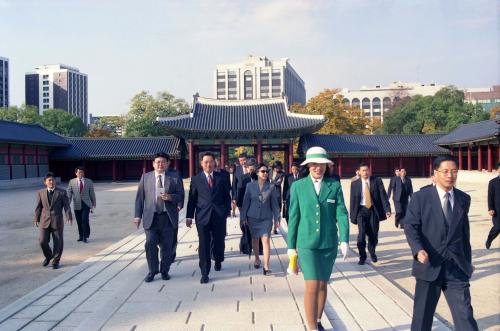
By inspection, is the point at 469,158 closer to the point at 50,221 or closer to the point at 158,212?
the point at 158,212

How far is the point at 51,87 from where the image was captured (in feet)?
374

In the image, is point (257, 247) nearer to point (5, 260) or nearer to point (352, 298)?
point (352, 298)

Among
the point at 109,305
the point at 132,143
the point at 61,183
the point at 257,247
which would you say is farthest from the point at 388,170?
the point at 109,305

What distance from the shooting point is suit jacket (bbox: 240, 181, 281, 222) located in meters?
6.21

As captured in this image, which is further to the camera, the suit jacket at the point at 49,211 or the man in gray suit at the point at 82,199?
the man in gray suit at the point at 82,199

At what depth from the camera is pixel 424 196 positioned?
3494 millimetres

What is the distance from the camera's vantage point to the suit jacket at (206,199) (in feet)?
19.4

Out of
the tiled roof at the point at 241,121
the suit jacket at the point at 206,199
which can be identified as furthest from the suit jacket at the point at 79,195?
the tiled roof at the point at 241,121

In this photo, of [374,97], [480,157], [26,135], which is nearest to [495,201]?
[480,157]

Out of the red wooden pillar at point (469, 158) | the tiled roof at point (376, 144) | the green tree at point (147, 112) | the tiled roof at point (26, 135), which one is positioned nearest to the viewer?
the tiled roof at point (26, 135)

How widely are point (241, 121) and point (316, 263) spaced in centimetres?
2889

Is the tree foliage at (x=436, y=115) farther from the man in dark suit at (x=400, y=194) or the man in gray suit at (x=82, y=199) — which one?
the man in gray suit at (x=82, y=199)

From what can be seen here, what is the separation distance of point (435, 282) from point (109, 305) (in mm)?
3438

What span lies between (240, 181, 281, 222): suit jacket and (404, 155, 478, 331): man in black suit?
2905mm
